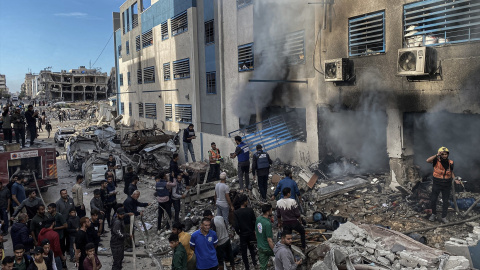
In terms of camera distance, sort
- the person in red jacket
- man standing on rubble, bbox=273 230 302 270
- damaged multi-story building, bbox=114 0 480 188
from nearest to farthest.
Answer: man standing on rubble, bbox=273 230 302 270 → the person in red jacket → damaged multi-story building, bbox=114 0 480 188

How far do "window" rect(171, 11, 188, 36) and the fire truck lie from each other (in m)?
12.7

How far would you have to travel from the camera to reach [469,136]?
10.2 m

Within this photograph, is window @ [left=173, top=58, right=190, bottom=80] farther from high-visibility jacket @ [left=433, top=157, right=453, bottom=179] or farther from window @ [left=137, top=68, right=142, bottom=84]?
high-visibility jacket @ [left=433, top=157, right=453, bottom=179]

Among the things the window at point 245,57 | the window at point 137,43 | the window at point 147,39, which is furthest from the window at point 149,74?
the window at point 245,57

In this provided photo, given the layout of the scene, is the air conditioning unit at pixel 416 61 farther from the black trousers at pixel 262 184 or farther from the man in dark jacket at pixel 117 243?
the man in dark jacket at pixel 117 243

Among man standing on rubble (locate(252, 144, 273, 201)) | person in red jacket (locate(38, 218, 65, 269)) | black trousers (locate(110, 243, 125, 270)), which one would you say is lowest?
black trousers (locate(110, 243, 125, 270))

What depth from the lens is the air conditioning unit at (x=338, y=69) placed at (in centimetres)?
1162

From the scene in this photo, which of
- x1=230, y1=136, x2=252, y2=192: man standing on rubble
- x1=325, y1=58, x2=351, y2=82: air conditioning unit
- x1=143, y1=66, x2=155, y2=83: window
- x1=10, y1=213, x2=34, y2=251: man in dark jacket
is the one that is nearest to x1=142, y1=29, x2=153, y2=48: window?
x1=143, y1=66, x2=155, y2=83: window

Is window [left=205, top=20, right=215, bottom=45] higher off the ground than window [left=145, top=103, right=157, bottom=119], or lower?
higher

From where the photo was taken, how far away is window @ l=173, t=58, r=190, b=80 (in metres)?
23.9

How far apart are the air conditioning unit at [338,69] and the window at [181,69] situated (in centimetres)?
1325

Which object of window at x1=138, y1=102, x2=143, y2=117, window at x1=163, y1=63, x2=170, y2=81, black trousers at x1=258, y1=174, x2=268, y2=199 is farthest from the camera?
window at x1=138, y1=102, x2=143, y2=117

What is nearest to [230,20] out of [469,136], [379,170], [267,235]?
[379,170]

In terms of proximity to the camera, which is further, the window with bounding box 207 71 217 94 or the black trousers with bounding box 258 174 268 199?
the window with bounding box 207 71 217 94
